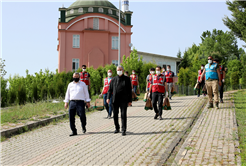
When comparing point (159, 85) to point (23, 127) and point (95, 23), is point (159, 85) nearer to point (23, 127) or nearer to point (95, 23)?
point (23, 127)

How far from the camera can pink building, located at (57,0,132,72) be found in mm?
41531

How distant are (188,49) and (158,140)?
6881cm

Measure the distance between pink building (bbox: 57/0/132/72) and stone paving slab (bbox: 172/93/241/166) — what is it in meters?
34.3

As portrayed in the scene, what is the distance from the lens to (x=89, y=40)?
41.9m

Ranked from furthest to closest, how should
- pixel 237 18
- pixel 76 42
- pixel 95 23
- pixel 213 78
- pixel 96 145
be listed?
pixel 95 23 < pixel 76 42 < pixel 237 18 < pixel 213 78 < pixel 96 145

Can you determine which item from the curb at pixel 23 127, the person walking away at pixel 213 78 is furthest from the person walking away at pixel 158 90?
the curb at pixel 23 127

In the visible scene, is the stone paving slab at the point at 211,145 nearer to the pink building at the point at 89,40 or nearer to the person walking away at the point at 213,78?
the person walking away at the point at 213,78

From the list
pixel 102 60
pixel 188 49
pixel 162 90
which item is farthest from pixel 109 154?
pixel 188 49

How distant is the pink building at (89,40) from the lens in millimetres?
41531

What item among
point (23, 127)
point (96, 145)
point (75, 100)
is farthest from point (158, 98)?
point (23, 127)

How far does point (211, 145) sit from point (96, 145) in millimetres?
2760

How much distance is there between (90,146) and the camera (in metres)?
6.79

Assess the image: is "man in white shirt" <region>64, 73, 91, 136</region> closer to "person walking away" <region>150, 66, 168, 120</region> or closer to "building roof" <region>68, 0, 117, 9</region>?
"person walking away" <region>150, 66, 168, 120</region>

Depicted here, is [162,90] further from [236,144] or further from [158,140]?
[236,144]
